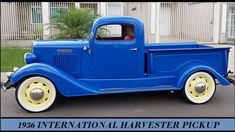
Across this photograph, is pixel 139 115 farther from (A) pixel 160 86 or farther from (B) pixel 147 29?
(B) pixel 147 29

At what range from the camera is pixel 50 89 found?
5.03 m

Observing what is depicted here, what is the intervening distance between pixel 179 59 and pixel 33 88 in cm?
271

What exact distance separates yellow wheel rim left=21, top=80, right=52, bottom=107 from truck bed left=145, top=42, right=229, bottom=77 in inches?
73.5

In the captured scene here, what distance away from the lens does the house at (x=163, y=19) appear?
14.4m

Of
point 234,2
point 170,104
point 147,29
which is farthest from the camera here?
point 147,29

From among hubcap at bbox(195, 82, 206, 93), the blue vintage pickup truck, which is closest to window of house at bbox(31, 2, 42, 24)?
the blue vintage pickup truck

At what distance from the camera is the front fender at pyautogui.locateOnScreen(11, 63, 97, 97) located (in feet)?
16.1

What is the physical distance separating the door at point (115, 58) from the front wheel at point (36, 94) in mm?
854

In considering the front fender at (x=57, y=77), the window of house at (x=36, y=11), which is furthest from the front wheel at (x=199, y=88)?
the window of house at (x=36, y=11)

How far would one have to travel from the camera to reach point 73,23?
35.5 ft

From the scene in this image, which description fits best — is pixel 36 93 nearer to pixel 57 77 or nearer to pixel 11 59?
pixel 57 77

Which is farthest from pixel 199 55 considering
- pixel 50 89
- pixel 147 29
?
pixel 147 29

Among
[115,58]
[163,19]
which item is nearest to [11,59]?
[115,58]

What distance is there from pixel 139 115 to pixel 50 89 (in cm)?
161
